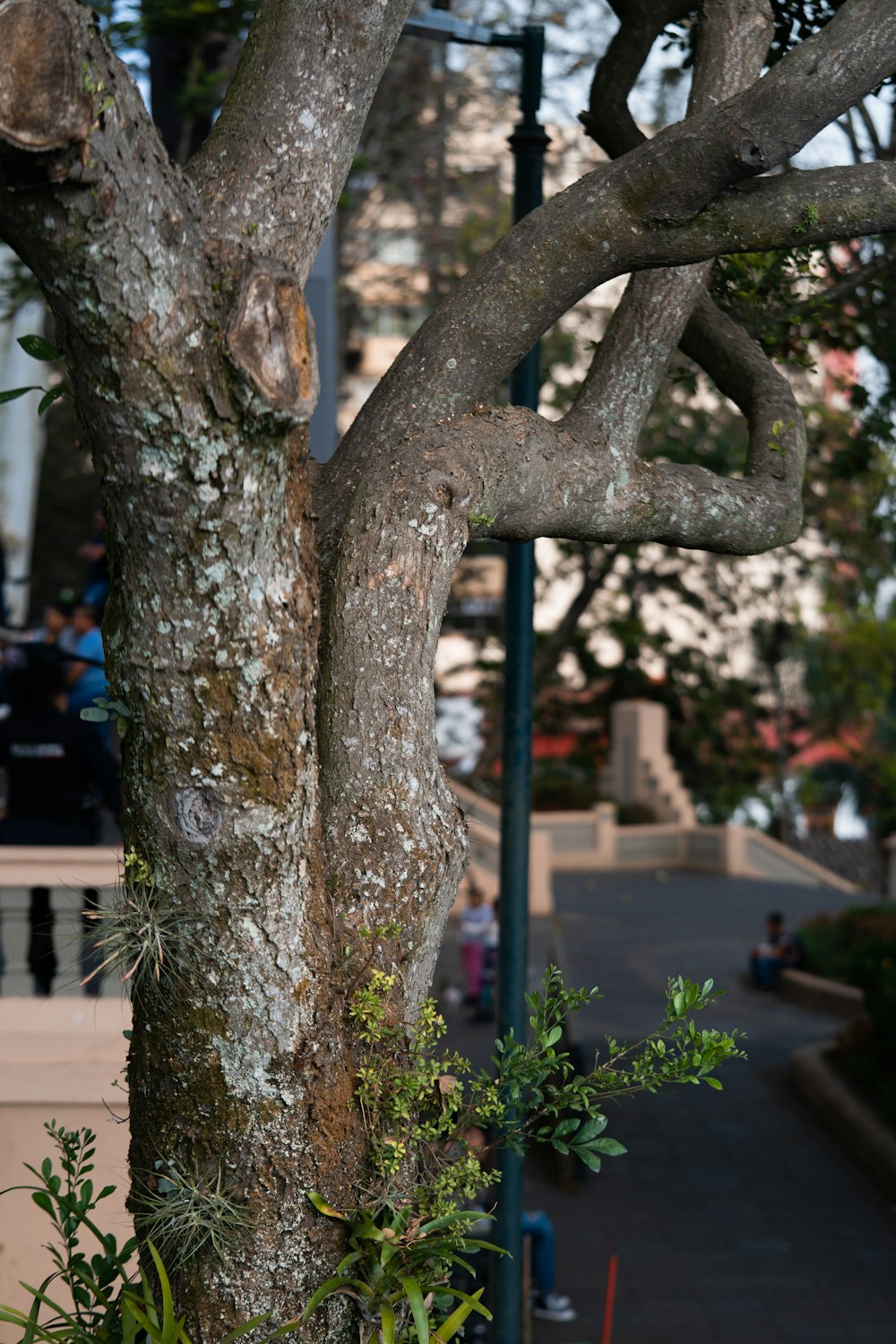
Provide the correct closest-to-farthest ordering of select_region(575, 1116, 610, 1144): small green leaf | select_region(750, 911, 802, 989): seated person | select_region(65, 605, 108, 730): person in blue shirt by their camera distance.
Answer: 1. select_region(575, 1116, 610, 1144): small green leaf
2. select_region(65, 605, 108, 730): person in blue shirt
3. select_region(750, 911, 802, 989): seated person

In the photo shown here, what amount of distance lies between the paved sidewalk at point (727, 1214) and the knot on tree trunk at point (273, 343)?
6732 mm

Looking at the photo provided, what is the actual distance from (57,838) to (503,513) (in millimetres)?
4440

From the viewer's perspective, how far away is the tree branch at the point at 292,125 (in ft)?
9.20

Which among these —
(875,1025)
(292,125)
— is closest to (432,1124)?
(292,125)

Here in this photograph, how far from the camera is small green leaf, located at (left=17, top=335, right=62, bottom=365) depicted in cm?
283

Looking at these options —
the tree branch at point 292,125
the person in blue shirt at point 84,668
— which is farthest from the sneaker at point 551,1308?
the tree branch at point 292,125

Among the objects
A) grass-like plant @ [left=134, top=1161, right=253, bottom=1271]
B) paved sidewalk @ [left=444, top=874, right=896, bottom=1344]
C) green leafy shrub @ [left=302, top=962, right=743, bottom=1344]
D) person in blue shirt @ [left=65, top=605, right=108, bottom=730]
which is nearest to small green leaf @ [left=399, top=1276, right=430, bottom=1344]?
green leafy shrub @ [left=302, top=962, right=743, bottom=1344]

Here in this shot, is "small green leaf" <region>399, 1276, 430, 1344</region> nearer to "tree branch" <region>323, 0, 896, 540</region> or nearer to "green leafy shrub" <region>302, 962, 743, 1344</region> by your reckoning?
"green leafy shrub" <region>302, 962, 743, 1344</region>

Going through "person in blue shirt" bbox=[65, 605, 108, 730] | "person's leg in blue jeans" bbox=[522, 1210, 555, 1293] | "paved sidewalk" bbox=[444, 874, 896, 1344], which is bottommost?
"paved sidewalk" bbox=[444, 874, 896, 1344]

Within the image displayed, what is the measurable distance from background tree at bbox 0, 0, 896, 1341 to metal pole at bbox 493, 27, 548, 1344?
1.81 m

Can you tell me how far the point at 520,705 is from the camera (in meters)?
5.40

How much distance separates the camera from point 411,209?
17453 mm

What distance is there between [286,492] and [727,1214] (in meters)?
8.40

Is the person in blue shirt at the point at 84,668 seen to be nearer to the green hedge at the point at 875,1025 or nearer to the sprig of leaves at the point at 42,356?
the sprig of leaves at the point at 42,356
